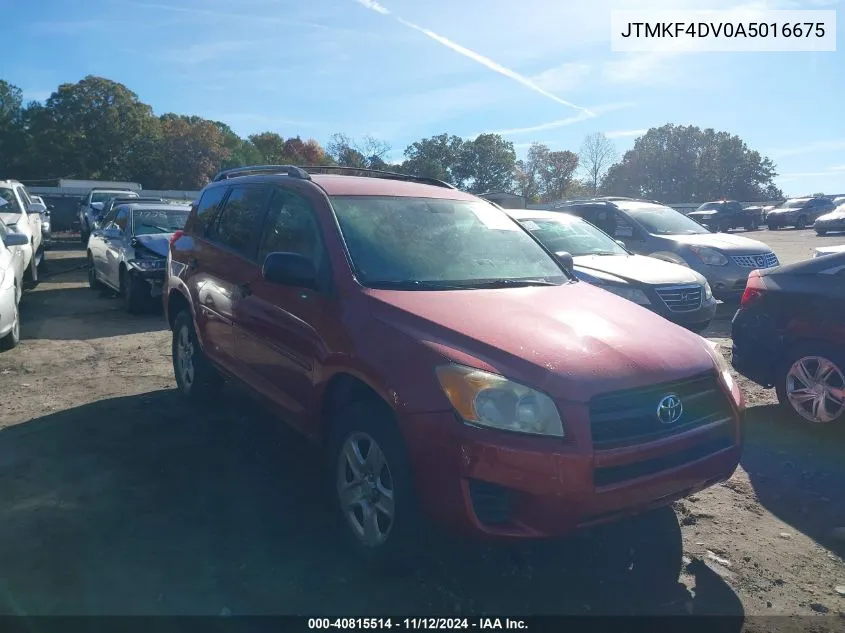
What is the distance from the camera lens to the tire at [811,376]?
4.99 meters

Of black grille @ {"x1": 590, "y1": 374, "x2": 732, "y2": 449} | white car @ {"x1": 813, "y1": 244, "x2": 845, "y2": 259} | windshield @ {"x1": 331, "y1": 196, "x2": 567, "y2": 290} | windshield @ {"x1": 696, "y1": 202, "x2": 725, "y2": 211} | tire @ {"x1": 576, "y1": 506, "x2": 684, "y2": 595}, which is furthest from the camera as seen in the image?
windshield @ {"x1": 696, "y1": 202, "x2": 725, "y2": 211}

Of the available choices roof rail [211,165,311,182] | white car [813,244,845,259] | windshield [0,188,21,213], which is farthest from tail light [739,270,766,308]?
windshield [0,188,21,213]

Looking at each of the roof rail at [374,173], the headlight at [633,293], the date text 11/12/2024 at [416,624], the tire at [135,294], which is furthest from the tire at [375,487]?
the tire at [135,294]

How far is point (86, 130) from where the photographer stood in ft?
169

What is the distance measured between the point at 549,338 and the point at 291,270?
142cm

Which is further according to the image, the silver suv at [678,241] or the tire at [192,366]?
the silver suv at [678,241]

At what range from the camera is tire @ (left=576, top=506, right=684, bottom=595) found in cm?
329

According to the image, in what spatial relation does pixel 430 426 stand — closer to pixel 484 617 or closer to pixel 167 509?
pixel 484 617

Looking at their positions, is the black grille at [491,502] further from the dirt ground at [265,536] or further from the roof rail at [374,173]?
the roof rail at [374,173]

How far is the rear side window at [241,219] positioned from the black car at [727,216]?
34.9 metres

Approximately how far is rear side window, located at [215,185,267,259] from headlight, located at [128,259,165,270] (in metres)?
4.76

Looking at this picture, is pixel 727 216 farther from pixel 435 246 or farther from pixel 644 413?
pixel 644 413

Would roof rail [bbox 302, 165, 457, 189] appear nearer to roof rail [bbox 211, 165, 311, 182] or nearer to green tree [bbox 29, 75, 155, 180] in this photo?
roof rail [bbox 211, 165, 311, 182]

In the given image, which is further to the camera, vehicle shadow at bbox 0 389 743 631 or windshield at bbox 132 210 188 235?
windshield at bbox 132 210 188 235
